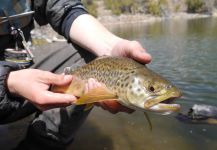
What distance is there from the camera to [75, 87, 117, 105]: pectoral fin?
2.04m

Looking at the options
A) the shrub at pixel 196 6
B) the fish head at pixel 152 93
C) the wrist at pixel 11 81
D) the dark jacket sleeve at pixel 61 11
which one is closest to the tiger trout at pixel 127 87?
the fish head at pixel 152 93

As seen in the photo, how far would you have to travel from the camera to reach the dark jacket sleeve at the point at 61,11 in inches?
118

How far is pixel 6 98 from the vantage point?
231cm

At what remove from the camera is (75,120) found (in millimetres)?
2873

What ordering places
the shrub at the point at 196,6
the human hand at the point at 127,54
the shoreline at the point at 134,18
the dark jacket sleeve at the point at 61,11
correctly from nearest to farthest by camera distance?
the human hand at the point at 127,54 → the dark jacket sleeve at the point at 61,11 → the shoreline at the point at 134,18 → the shrub at the point at 196,6

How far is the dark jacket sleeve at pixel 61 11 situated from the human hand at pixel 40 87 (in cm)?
88

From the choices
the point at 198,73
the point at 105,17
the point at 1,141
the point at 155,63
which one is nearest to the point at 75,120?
the point at 1,141

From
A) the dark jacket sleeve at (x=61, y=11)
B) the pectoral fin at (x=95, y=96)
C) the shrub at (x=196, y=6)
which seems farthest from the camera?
the shrub at (x=196, y=6)

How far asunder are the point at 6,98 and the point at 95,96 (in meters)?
0.63

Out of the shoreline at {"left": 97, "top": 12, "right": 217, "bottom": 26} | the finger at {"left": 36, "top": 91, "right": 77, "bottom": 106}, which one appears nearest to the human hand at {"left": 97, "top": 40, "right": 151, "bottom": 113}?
the finger at {"left": 36, "top": 91, "right": 77, "bottom": 106}

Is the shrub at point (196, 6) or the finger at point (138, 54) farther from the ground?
the finger at point (138, 54)

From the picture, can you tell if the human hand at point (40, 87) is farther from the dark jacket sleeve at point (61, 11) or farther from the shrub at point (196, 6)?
the shrub at point (196, 6)

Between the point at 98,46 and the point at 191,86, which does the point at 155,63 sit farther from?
the point at 98,46

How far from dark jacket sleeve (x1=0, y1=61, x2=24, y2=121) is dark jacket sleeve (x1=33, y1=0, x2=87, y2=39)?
27.3 inches
